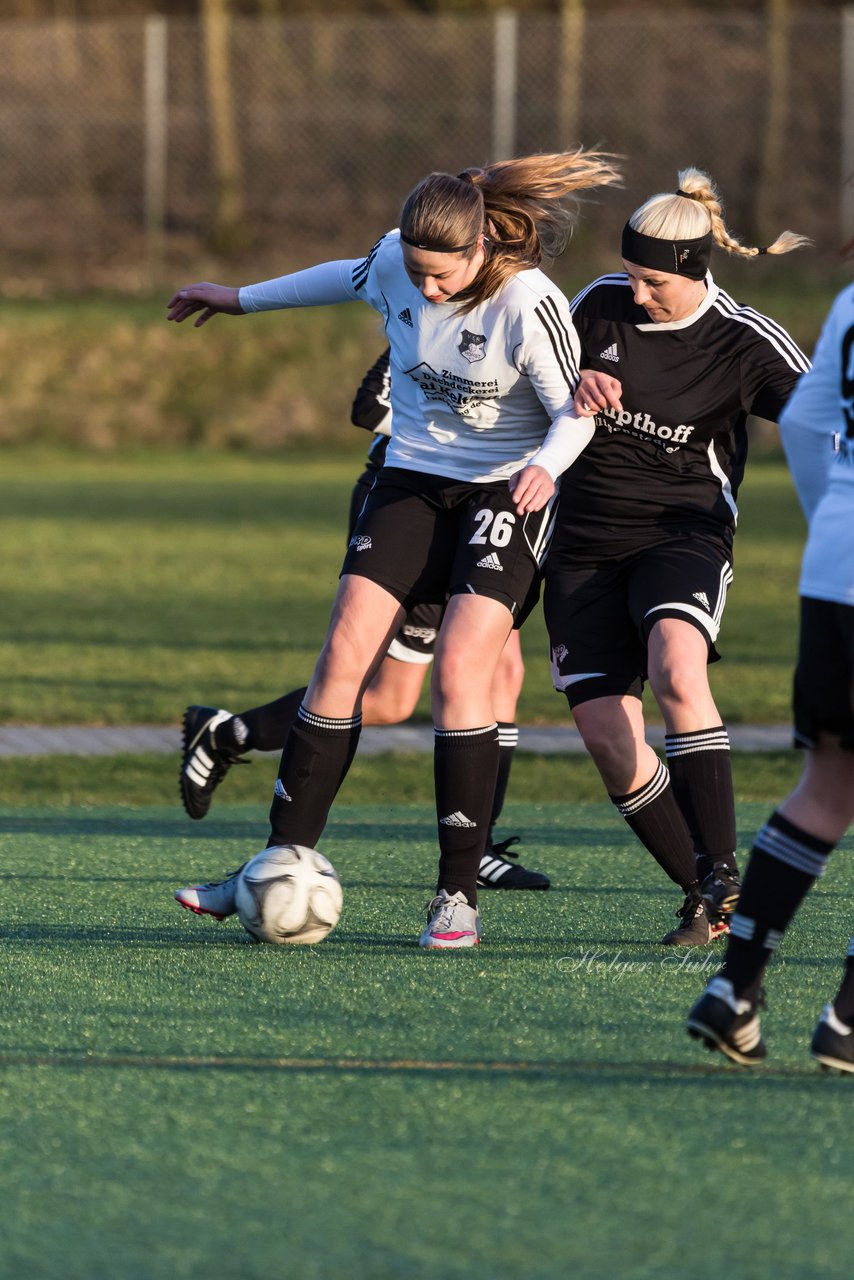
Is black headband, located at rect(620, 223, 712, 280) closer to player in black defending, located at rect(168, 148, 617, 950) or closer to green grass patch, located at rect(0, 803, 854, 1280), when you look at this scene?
player in black defending, located at rect(168, 148, 617, 950)

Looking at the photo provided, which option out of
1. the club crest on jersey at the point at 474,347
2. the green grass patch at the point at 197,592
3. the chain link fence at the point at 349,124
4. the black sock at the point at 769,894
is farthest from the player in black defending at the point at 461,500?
the chain link fence at the point at 349,124

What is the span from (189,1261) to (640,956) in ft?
7.72

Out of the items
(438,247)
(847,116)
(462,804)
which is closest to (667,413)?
(438,247)

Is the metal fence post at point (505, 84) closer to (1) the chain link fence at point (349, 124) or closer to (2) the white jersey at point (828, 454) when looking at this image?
Answer: (1) the chain link fence at point (349, 124)

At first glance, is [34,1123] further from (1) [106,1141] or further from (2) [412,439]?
(2) [412,439]

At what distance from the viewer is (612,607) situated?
212 inches

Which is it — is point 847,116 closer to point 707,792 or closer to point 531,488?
point 707,792

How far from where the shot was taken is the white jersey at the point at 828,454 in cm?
363

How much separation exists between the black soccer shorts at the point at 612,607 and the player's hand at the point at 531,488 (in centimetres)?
55

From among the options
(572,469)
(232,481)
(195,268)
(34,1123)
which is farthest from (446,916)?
(195,268)

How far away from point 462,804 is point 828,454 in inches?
65.7

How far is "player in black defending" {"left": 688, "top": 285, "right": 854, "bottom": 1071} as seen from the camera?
364 centimetres

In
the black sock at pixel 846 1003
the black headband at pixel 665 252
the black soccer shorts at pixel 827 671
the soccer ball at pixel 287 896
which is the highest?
the black headband at pixel 665 252

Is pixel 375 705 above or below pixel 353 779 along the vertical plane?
above
